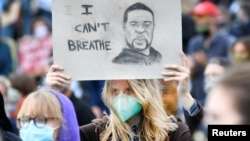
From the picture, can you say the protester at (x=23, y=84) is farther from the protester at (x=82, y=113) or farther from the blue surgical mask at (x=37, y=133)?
the blue surgical mask at (x=37, y=133)

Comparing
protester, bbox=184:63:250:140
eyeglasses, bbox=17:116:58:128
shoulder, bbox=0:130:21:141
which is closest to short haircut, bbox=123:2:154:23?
eyeglasses, bbox=17:116:58:128

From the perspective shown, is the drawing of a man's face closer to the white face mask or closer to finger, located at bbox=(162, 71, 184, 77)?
finger, located at bbox=(162, 71, 184, 77)

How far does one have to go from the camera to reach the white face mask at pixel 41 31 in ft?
57.4

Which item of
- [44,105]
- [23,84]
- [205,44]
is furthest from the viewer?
[205,44]

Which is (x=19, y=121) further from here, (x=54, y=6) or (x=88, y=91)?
(x=88, y=91)

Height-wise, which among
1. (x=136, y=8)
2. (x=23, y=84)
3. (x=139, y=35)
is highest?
(x=136, y=8)

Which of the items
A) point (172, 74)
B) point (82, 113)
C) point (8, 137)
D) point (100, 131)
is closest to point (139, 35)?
point (172, 74)

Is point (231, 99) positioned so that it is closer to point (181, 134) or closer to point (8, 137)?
point (181, 134)

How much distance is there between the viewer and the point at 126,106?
594 centimetres

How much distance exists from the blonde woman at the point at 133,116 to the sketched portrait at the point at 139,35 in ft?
0.48

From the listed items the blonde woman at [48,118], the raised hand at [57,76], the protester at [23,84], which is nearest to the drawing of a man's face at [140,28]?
the raised hand at [57,76]

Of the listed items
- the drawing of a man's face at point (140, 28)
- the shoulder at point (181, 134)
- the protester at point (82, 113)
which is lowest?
the protester at point (82, 113)

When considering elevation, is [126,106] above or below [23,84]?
above

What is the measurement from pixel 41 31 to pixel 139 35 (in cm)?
1205
